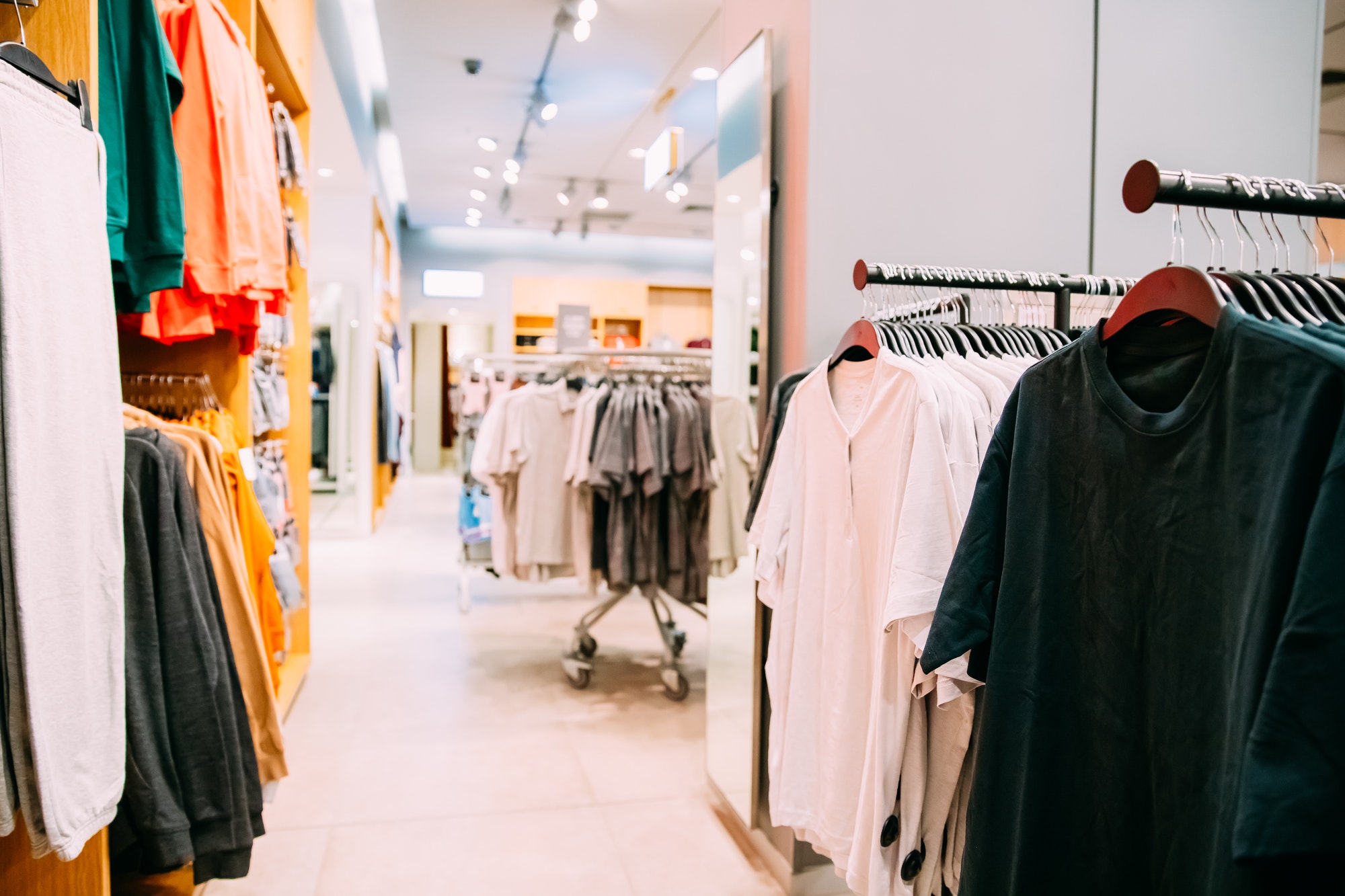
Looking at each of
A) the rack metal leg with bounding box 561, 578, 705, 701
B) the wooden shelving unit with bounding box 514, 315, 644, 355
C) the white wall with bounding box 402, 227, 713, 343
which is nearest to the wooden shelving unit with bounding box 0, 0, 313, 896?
the rack metal leg with bounding box 561, 578, 705, 701

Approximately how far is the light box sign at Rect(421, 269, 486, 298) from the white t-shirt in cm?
1127

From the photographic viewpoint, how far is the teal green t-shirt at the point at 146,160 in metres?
Result: 1.74

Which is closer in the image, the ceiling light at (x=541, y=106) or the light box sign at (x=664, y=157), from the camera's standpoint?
the light box sign at (x=664, y=157)

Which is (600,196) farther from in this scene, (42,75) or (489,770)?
(42,75)

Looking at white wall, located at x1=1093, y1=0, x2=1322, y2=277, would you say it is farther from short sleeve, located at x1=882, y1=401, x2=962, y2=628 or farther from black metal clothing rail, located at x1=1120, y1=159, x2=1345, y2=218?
black metal clothing rail, located at x1=1120, y1=159, x2=1345, y2=218

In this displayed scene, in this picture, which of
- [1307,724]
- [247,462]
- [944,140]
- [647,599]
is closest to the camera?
[1307,724]

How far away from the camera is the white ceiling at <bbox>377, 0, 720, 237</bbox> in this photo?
514 centimetres

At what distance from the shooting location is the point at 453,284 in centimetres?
1234

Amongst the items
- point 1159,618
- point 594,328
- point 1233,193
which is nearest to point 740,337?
point 1233,193

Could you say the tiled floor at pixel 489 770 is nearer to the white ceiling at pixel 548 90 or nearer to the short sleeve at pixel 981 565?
the short sleeve at pixel 981 565

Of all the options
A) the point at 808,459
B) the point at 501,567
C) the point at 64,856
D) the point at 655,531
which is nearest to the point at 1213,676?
the point at 808,459

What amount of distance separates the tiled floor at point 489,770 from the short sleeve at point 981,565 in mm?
1361

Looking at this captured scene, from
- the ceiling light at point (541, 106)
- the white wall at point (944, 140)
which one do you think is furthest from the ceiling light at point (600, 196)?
the white wall at point (944, 140)

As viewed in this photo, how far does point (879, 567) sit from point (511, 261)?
1179 centimetres
